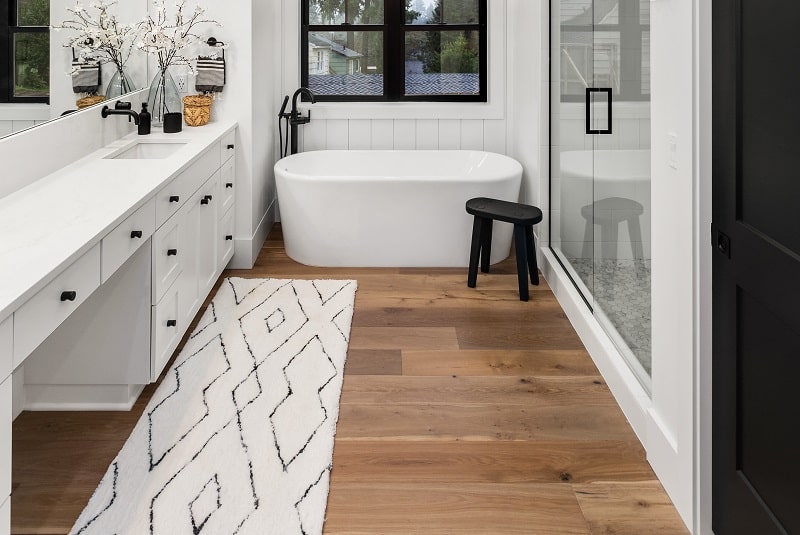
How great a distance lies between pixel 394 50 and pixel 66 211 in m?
3.55

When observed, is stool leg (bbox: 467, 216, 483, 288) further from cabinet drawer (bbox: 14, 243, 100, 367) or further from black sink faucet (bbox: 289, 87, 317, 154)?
Answer: cabinet drawer (bbox: 14, 243, 100, 367)

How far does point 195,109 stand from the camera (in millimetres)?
4121

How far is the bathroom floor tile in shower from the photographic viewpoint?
2.51 metres

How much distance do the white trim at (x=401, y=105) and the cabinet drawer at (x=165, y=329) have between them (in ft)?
8.79

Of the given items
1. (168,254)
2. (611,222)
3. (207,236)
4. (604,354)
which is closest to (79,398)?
(168,254)

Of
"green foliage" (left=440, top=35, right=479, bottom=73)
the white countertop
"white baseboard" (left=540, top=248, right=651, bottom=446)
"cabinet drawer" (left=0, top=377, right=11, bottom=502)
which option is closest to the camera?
"cabinet drawer" (left=0, top=377, right=11, bottom=502)

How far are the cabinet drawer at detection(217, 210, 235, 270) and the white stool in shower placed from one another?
1.86 meters

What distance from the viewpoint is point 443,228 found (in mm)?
4402

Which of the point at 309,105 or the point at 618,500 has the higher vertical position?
the point at 309,105

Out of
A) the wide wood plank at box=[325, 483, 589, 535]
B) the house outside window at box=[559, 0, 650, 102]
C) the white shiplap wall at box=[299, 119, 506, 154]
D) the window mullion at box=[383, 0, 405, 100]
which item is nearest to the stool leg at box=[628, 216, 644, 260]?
the house outside window at box=[559, 0, 650, 102]
